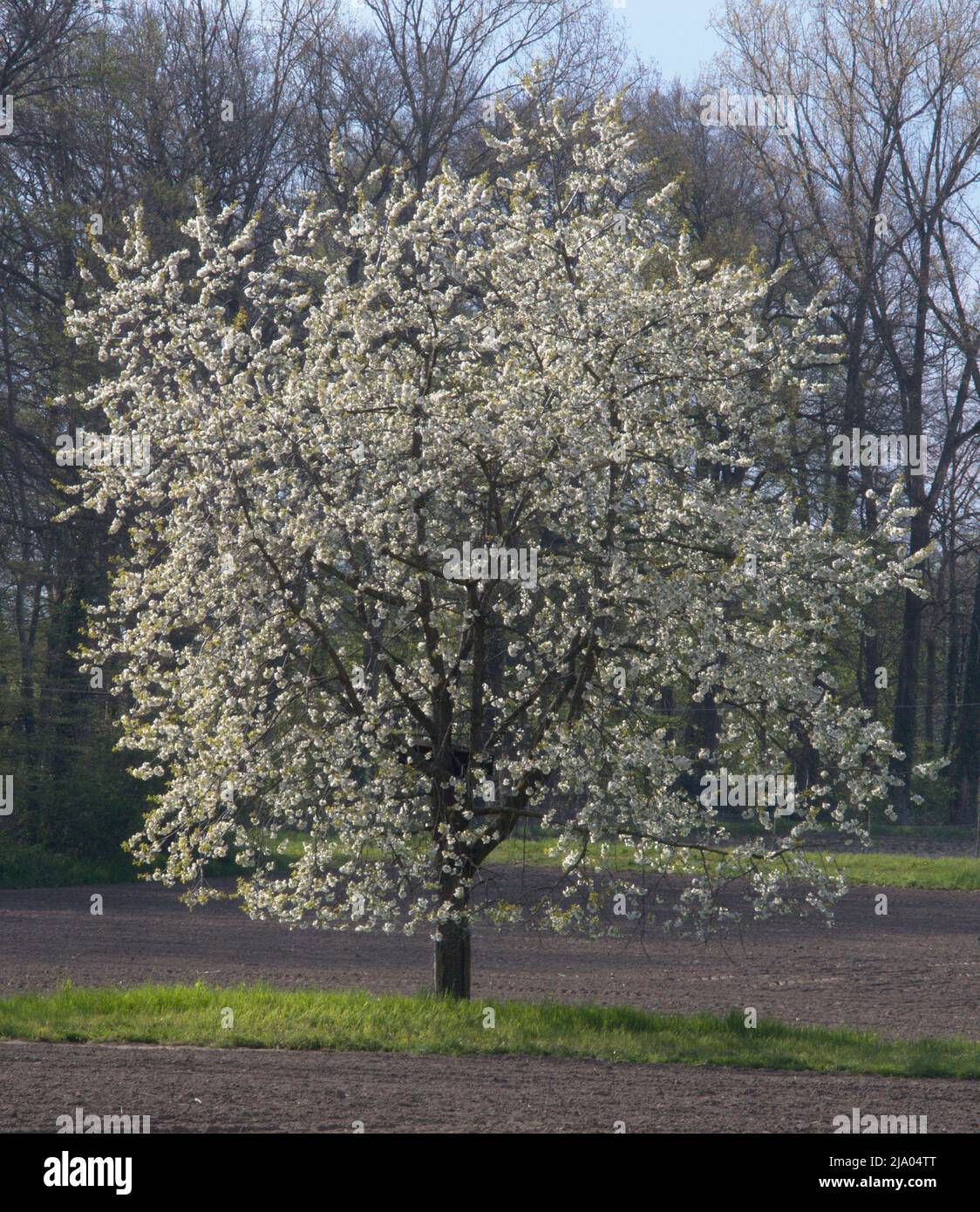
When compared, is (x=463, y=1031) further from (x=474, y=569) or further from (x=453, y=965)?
(x=474, y=569)

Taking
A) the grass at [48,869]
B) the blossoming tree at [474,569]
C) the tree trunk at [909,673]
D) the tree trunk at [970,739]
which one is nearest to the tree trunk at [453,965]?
the blossoming tree at [474,569]

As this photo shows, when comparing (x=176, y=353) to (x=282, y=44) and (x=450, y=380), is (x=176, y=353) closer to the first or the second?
(x=450, y=380)

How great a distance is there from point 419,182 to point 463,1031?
2076cm

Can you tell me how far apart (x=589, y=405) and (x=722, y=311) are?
1.58m

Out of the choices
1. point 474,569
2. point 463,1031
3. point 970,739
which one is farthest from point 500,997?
point 970,739

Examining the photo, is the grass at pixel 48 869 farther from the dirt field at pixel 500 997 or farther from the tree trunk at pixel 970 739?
the tree trunk at pixel 970 739

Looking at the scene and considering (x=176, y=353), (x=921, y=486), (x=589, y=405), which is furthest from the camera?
(x=921, y=486)

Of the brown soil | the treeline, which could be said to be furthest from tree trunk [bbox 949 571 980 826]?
the brown soil

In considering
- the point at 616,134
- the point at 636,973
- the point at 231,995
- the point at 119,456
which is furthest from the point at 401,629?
the point at 636,973

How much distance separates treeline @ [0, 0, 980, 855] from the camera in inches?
854

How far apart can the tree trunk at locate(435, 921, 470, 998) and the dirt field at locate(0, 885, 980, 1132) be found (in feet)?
4.06

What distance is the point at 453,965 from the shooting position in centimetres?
1059

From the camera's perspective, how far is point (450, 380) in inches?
387

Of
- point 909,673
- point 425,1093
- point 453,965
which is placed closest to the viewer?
point 425,1093
